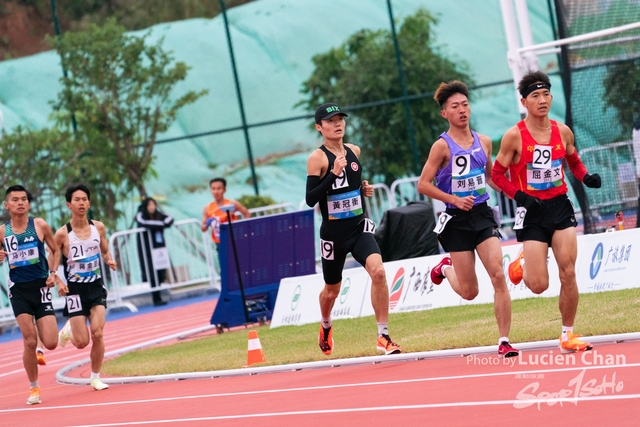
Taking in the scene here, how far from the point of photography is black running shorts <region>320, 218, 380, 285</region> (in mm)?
10695

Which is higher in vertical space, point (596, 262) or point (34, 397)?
point (596, 262)

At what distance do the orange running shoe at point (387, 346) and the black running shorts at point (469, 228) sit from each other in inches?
50.5

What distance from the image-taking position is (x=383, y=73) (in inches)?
1147

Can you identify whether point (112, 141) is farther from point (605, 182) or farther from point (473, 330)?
point (473, 330)

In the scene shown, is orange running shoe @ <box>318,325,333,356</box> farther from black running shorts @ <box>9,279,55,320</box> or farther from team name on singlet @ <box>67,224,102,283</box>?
black running shorts @ <box>9,279,55,320</box>

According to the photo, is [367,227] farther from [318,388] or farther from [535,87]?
[535,87]

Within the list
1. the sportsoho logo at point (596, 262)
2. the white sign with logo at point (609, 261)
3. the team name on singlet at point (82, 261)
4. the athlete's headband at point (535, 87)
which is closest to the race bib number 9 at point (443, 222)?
the athlete's headband at point (535, 87)

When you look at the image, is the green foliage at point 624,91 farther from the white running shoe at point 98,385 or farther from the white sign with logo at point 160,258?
the white sign with logo at point 160,258

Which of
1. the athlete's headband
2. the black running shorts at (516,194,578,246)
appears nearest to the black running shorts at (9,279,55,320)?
the black running shorts at (516,194,578,246)

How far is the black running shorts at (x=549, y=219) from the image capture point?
9.01 metres

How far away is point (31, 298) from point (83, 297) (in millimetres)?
552

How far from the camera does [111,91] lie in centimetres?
2539

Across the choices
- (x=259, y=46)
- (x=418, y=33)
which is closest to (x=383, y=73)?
(x=418, y=33)

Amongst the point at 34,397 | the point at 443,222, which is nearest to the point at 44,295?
the point at 34,397
